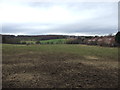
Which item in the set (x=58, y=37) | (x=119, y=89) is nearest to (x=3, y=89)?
(x=119, y=89)

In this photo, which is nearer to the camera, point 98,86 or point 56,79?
point 98,86

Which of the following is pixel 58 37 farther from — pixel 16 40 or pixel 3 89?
pixel 3 89

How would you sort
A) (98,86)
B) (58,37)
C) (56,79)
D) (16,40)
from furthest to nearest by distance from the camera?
(58,37)
(16,40)
(56,79)
(98,86)

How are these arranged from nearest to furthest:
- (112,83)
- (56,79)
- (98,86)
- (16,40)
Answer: (98,86), (112,83), (56,79), (16,40)

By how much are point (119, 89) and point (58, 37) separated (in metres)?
67.9

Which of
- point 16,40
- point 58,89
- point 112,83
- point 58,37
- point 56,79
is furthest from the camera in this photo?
point 58,37

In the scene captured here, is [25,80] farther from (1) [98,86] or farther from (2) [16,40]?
(2) [16,40]

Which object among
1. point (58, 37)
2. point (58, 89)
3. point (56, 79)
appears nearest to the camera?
point (58, 89)

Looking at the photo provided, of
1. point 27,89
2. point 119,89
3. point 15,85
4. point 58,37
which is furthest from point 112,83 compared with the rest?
point 58,37

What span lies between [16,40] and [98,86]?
48.8 meters

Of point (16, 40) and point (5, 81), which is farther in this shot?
point (16, 40)

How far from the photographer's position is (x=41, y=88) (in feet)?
16.8

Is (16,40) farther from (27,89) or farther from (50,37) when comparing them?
(27,89)

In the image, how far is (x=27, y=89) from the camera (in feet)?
16.4
